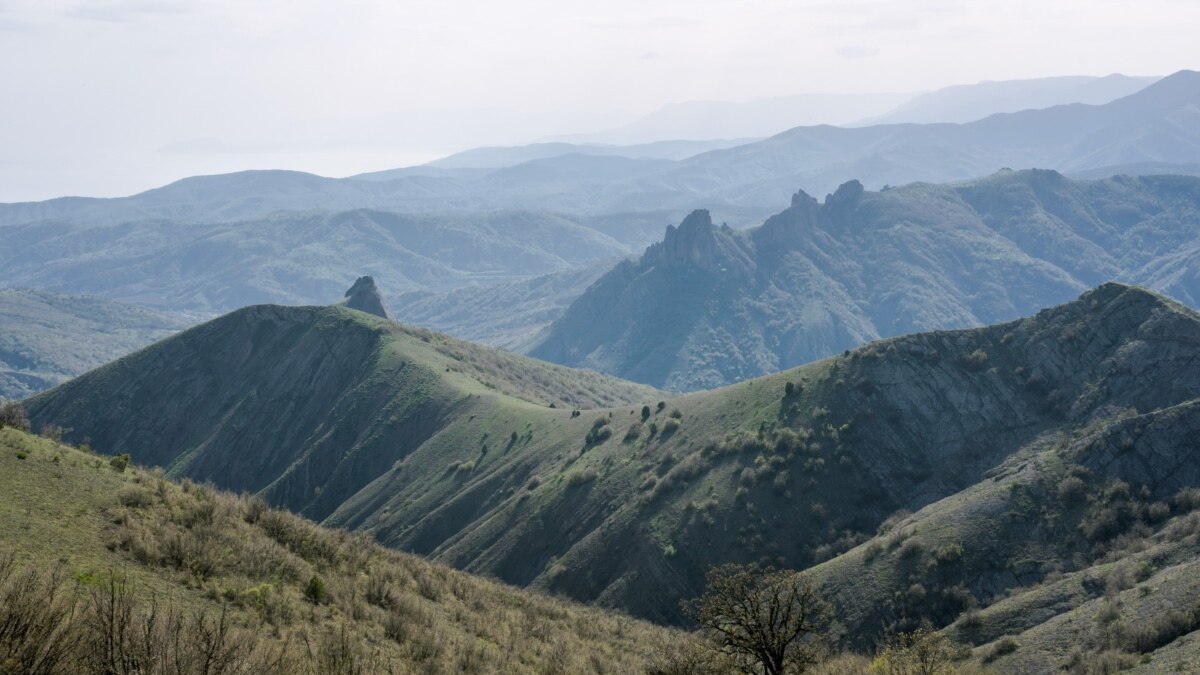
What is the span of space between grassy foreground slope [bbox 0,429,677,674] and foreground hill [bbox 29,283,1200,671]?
24.9 m

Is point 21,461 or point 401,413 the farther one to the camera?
point 401,413

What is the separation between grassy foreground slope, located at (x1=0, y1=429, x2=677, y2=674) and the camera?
1702cm

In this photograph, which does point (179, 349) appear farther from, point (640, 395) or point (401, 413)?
point (640, 395)

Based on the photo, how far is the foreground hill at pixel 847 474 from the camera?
5375cm

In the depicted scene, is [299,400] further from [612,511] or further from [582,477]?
[612,511]

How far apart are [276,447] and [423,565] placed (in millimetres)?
95242

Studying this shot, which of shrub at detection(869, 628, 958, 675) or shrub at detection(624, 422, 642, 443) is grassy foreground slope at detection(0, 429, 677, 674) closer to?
shrub at detection(869, 628, 958, 675)

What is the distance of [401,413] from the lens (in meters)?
122

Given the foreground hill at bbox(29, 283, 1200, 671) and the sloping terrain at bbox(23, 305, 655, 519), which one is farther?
the sloping terrain at bbox(23, 305, 655, 519)

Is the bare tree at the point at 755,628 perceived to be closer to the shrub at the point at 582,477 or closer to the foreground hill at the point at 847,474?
the foreground hill at the point at 847,474

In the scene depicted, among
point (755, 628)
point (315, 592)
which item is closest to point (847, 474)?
point (755, 628)

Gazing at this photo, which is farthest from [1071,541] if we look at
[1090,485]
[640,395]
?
[640,395]

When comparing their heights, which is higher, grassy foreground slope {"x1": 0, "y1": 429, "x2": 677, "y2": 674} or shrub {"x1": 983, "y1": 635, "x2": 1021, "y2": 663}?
grassy foreground slope {"x1": 0, "y1": 429, "x2": 677, "y2": 674}

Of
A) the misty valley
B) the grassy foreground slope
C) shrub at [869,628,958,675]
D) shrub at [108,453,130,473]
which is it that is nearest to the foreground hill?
the misty valley
